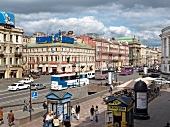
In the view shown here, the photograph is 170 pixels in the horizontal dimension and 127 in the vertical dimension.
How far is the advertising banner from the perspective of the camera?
64188mm

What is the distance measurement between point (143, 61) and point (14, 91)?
6339 inches

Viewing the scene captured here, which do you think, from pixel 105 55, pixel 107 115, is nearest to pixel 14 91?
pixel 107 115

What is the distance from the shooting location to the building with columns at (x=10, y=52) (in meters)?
63.5

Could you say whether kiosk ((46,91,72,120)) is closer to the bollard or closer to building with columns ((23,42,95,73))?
the bollard

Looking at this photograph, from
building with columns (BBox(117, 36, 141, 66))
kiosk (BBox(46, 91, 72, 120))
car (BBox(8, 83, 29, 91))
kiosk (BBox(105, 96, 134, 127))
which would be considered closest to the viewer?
kiosk (BBox(105, 96, 134, 127))

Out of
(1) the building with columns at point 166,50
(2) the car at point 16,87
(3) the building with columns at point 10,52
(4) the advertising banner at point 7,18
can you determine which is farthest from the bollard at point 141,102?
(1) the building with columns at point 166,50

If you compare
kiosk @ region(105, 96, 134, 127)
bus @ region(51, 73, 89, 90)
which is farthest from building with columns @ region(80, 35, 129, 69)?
kiosk @ region(105, 96, 134, 127)

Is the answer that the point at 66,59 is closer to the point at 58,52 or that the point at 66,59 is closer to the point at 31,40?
the point at 58,52

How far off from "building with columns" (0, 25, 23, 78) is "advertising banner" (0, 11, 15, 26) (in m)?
1.52

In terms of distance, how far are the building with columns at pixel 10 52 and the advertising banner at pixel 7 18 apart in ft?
4.99

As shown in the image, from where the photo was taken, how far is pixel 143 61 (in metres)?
196

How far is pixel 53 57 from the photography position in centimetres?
8812

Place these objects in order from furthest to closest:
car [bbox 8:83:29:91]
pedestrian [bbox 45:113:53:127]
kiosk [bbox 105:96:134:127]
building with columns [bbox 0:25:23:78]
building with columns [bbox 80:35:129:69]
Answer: building with columns [bbox 80:35:129:69]
building with columns [bbox 0:25:23:78]
car [bbox 8:83:29:91]
pedestrian [bbox 45:113:53:127]
kiosk [bbox 105:96:134:127]

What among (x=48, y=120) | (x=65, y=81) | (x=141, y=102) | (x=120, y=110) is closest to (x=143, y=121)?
(x=141, y=102)
